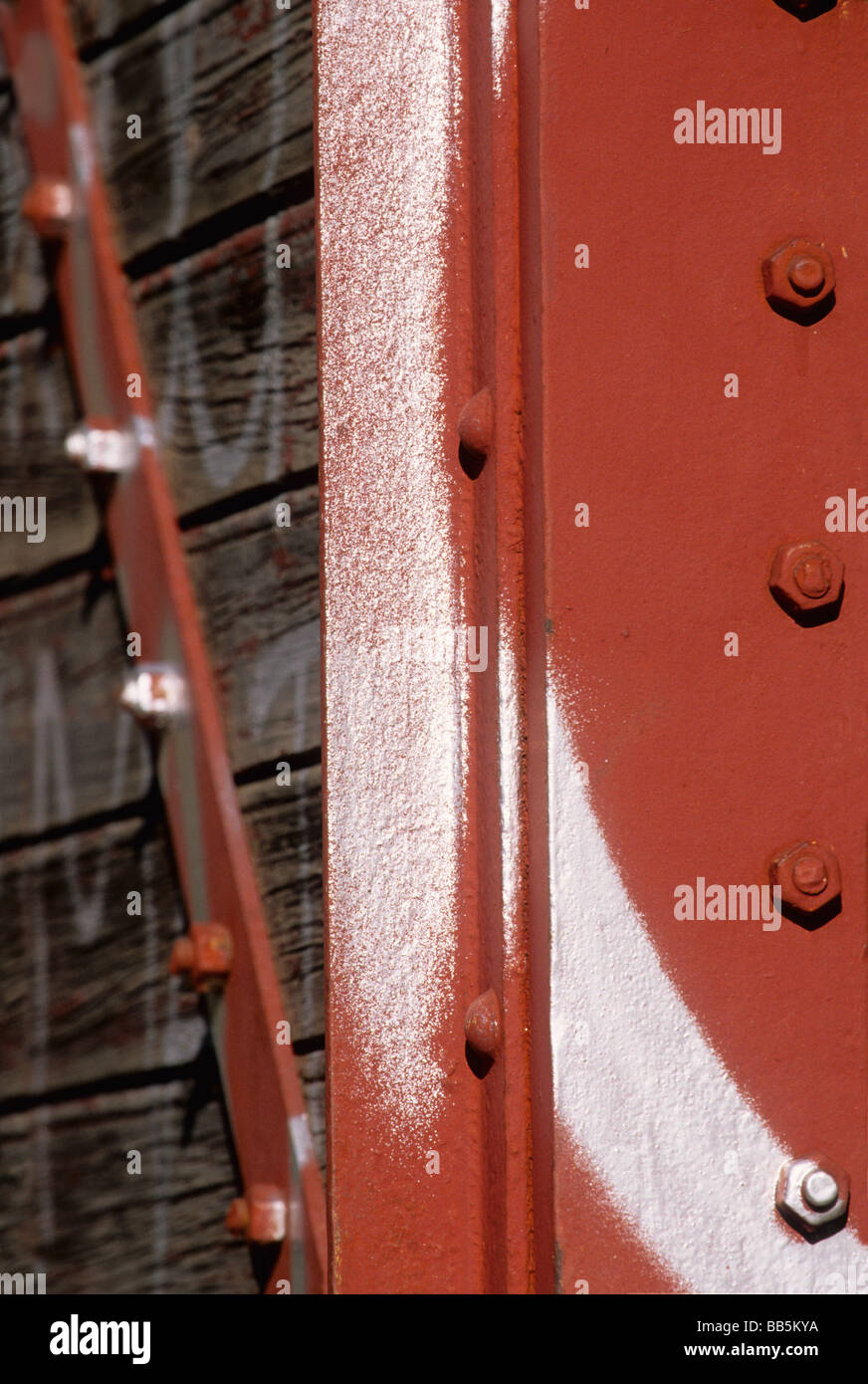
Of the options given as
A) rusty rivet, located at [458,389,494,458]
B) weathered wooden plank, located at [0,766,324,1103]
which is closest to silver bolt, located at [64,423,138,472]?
weathered wooden plank, located at [0,766,324,1103]

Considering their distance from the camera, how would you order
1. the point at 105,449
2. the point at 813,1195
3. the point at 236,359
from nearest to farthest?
the point at 813,1195
the point at 236,359
the point at 105,449

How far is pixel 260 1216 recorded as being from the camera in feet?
3.97

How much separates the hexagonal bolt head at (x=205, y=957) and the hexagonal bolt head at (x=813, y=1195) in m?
0.65

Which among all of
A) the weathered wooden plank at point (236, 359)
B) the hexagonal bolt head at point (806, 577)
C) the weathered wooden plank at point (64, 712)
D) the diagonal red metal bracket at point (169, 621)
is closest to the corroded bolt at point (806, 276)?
the hexagonal bolt head at point (806, 577)

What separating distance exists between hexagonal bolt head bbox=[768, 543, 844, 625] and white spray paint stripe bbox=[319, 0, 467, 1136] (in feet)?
0.80

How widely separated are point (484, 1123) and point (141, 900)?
2.31 ft

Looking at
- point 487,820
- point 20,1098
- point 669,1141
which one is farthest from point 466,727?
point 20,1098

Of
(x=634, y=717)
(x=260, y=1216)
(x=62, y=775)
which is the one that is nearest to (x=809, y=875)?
(x=634, y=717)

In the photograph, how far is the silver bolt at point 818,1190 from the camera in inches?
32.1

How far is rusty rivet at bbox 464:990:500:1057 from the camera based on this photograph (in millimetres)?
875

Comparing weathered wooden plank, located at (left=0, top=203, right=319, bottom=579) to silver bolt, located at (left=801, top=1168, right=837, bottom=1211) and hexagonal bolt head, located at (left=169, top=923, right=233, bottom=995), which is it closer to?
hexagonal bolt head, located at (left=169, top=923, right=233, bottom=995)

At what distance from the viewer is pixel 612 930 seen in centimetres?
82

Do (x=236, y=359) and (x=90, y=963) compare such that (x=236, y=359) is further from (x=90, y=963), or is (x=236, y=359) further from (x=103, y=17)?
(x=90, y=963)

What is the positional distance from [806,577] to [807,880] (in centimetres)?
20
